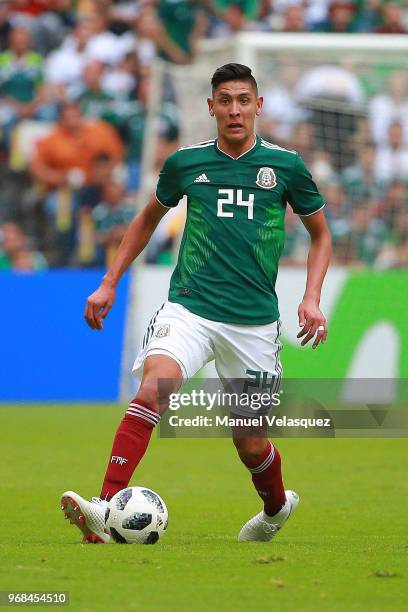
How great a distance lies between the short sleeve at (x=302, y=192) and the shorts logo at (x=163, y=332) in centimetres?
95

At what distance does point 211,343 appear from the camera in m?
6.94

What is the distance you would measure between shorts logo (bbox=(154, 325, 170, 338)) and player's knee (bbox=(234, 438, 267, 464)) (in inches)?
26.9

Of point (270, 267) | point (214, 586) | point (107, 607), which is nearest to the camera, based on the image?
point (107, 607)

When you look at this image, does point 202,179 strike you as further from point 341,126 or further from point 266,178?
point 341,126

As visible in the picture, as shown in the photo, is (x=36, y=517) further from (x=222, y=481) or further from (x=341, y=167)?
(x=341, y=167)

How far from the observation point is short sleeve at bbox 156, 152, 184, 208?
712cm

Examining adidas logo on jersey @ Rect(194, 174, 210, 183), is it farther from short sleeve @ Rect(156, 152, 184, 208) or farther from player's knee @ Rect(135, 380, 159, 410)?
player's knee @ Rect(135, 380, 159, 410)

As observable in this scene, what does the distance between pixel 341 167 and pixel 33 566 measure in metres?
12.0

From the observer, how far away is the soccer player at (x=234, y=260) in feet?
22.6

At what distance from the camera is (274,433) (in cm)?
1349

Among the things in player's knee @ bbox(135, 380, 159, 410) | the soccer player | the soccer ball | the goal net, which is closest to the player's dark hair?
the soccer player

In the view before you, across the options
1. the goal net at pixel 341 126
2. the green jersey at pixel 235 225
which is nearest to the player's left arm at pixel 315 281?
the green jersey at pixel 235 225

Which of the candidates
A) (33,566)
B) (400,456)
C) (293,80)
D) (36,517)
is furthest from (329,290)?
(33,566)

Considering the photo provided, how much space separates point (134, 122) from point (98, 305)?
14.1 meters
